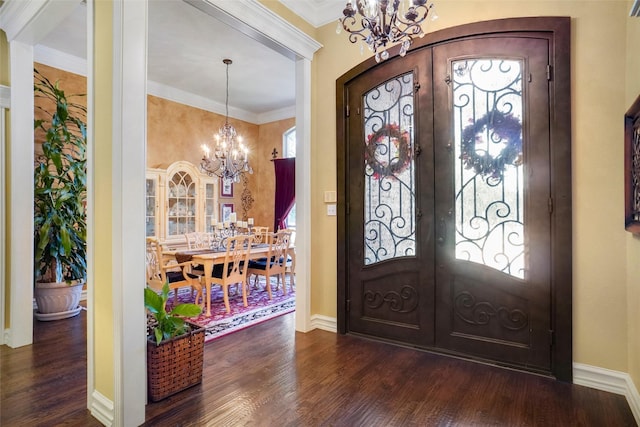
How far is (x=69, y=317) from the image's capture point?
153 inches

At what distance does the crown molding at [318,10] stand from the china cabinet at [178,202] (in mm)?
3095

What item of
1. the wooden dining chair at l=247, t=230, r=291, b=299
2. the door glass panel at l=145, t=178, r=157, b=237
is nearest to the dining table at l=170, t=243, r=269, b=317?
the wooden dining chair at l=247, t=230, r=291, b=299

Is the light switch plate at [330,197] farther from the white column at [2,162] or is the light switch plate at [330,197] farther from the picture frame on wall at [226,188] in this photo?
the picture frame on wall at [226,188]

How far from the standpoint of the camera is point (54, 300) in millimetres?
3766

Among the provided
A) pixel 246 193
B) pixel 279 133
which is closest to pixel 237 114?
pixel 279 133

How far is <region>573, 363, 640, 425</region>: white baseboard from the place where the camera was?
2.15 meters

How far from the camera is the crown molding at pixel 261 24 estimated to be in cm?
252

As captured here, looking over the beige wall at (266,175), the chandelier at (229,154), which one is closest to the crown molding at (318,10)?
the chandelier at (229,154)

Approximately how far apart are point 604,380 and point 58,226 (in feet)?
16.3

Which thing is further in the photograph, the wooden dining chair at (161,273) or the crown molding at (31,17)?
the wooden dining chair at (161,273)

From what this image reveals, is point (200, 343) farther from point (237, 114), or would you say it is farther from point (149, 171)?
point (237, 114)

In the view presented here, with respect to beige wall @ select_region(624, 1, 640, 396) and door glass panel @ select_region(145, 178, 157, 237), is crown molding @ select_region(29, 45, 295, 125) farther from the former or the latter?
beige wall @ select_region(624, 1, 640, 396)

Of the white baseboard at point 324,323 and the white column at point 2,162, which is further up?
the white column at point 2,162

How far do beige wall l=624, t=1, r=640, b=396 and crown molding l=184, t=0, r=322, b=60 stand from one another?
7.95 feet
